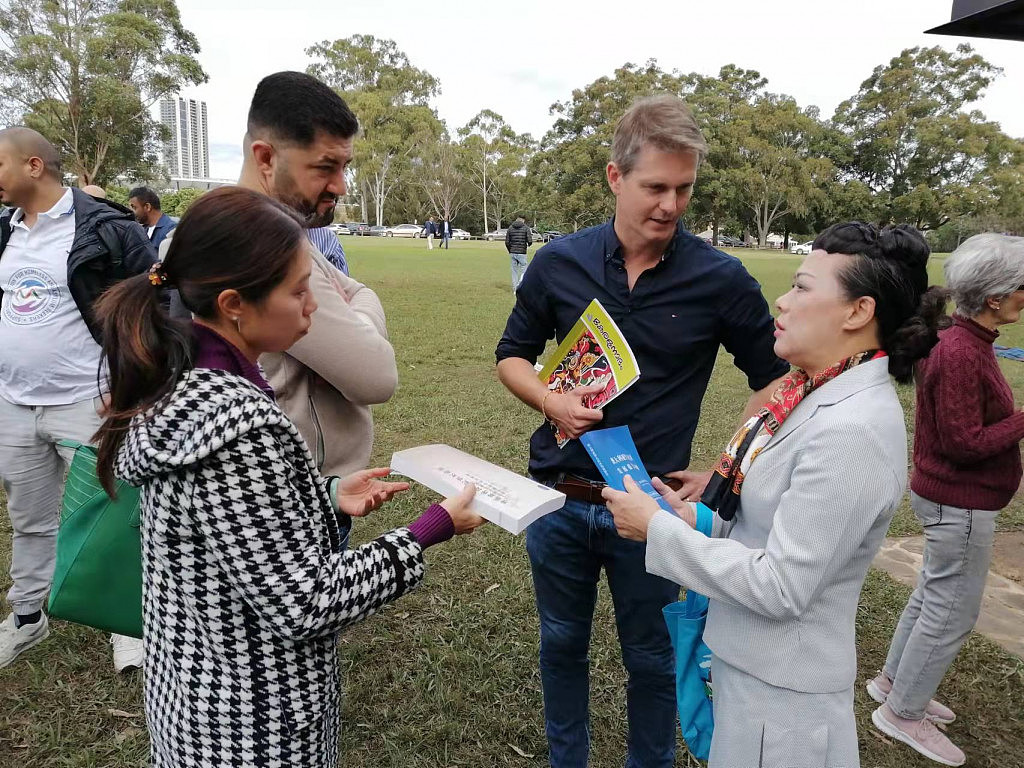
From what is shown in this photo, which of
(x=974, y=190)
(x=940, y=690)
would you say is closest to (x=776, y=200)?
(x=974, y=190)

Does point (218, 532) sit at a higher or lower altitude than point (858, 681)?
higher

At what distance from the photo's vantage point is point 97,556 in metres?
1.60

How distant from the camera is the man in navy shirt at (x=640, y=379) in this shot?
2090 millimetres

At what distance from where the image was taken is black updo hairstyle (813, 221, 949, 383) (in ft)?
4.84

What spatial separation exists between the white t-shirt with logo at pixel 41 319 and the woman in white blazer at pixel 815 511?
2.74 meters

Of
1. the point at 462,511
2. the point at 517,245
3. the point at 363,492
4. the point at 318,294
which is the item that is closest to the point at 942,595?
the point at 462,511

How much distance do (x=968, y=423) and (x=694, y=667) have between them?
149 cm

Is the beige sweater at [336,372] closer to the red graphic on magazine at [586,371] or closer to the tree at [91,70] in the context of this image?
the red graphic on magazine at [586,371]

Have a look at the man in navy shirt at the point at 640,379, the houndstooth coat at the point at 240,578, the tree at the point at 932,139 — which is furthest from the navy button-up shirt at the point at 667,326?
the tree at the point at 932,139

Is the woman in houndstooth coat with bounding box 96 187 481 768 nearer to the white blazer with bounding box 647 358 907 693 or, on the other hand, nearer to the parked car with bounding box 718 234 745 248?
the white blazer with bounding box 647 358 907 693

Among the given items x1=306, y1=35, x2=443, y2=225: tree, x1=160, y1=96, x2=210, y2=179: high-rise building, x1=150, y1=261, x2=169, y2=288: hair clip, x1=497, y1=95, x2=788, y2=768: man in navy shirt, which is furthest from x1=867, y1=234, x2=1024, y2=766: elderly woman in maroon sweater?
x1=160, y1=96, x2=210, y2=179: high-rise building

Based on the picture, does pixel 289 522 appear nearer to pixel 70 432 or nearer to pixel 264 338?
pixel 264 338

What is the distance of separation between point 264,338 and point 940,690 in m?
3.47

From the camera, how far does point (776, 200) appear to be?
4359cm
